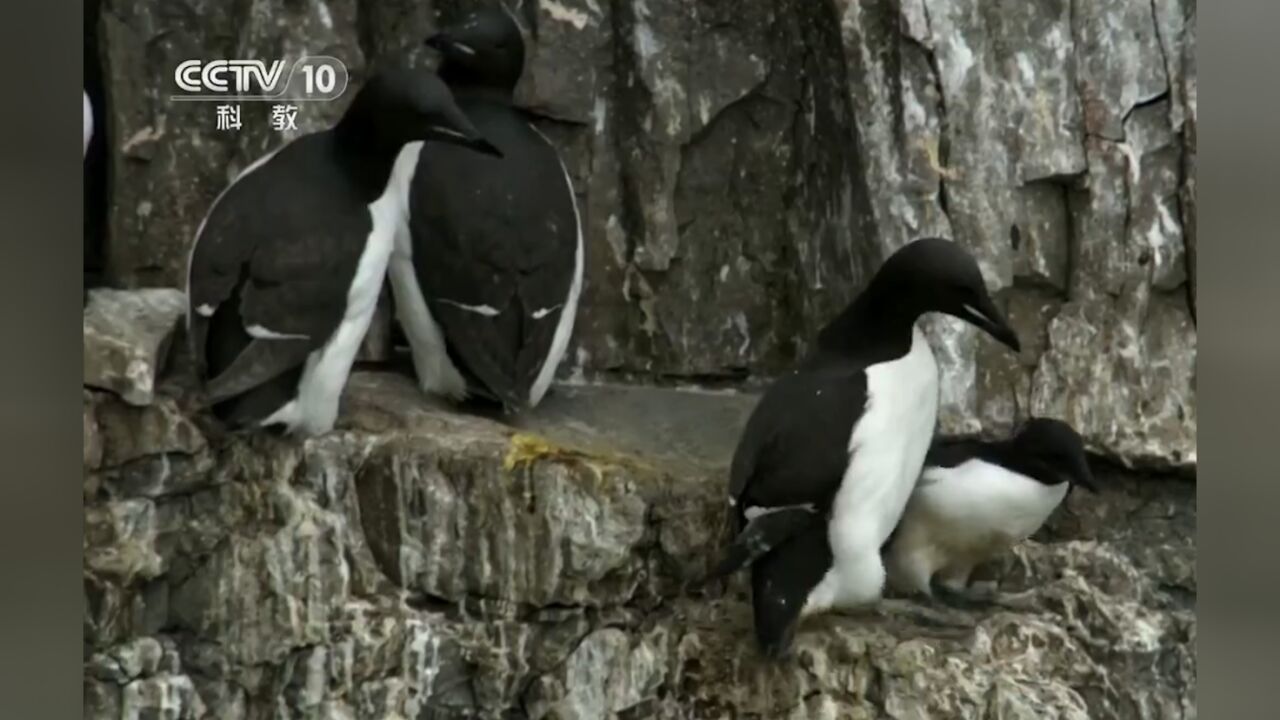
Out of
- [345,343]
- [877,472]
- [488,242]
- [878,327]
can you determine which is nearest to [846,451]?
[877,472]

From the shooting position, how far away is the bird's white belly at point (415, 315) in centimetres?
166

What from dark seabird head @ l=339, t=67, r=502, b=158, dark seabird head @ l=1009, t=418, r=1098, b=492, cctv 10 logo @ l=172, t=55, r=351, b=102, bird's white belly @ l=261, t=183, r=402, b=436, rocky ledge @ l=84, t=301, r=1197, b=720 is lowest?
rocky ledge @ l=84, t=301, r=1197, b=720

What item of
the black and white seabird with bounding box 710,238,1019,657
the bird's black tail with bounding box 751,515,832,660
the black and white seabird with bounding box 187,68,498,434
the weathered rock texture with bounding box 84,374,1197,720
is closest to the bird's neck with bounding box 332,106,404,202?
the black and white seabird with bounding box 187,68,498,434

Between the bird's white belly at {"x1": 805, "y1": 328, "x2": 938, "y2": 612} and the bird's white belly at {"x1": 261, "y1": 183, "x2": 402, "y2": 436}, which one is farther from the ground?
the bird's white belly at {"x1": 261, "y1": 183, "x2": 402, "y2": 436}

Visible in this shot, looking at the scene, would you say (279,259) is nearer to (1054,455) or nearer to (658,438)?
(658,438)

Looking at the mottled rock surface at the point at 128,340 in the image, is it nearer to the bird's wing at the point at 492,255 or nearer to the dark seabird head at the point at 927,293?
the bird's wing at the point at 492,255

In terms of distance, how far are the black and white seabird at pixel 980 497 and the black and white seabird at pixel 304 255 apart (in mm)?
615

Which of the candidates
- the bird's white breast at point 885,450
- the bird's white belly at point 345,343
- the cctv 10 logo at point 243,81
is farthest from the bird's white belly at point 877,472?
the cctv 10 logo at point 243,81

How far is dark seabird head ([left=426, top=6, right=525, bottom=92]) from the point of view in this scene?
164cm

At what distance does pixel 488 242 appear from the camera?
1.64m

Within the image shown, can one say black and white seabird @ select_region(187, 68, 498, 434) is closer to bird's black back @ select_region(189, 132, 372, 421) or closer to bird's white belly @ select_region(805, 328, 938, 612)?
bird's black back @ select_region(189, 132, 372, 421)

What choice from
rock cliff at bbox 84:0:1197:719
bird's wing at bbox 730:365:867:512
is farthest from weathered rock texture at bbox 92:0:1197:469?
bird's wing at bbox 730:365:867:512

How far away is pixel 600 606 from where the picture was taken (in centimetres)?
167
